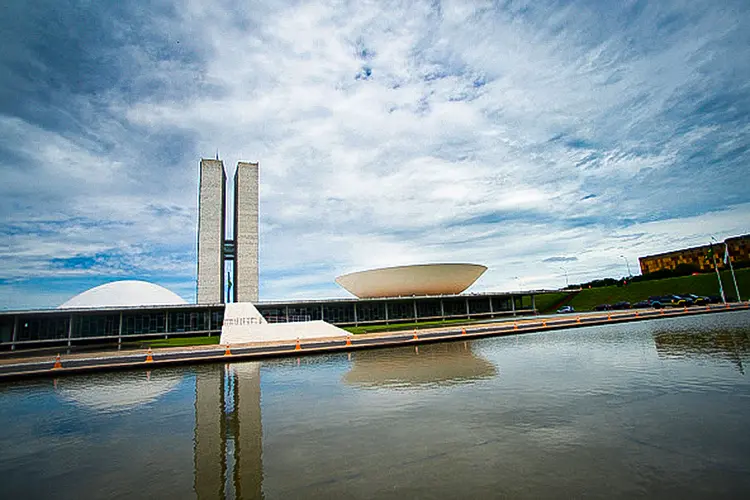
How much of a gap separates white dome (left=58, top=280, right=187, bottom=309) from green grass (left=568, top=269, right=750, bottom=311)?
203 ft

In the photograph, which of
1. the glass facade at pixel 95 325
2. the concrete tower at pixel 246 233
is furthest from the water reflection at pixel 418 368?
the concrete tower at pixel 246 233

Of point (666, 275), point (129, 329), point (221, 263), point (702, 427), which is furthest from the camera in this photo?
point (666, 275)

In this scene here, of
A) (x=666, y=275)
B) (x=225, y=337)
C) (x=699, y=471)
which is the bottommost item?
(x=699, y=471)

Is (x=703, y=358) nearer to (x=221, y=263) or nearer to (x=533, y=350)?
(x=533, y=350)

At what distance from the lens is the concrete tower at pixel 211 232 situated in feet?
175

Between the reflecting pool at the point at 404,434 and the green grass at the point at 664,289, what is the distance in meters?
56.6

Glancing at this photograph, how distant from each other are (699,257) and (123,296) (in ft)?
370

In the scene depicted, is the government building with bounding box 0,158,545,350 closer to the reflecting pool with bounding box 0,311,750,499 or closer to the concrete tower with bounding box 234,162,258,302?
the concrete tower with bounding box 234,162,258,302

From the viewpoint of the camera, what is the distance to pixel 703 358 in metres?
11.9

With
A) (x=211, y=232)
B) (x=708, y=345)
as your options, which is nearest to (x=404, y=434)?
(x=708, y=345)

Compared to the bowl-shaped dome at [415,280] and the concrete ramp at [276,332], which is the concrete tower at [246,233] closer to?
the bowl-shaped dome at [415,280]

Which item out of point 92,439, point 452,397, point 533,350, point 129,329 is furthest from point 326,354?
point 129,329

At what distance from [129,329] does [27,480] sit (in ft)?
148

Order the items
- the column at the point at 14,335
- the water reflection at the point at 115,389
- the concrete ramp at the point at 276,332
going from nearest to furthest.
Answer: the water reflection at the point at 115,389 → the concrete ramp at the point at 276,332 → the column at the point at 14,335
